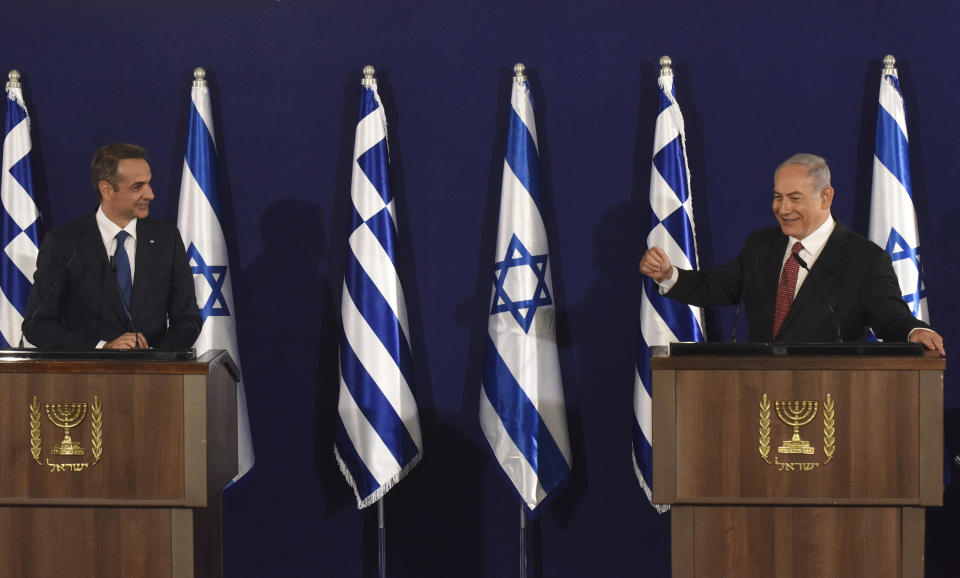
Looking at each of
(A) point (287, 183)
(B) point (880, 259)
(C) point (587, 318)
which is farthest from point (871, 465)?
(A) point (287, 183)

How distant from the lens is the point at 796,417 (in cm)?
293

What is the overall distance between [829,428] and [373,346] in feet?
7.01


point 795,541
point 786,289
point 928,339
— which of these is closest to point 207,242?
point 786,289

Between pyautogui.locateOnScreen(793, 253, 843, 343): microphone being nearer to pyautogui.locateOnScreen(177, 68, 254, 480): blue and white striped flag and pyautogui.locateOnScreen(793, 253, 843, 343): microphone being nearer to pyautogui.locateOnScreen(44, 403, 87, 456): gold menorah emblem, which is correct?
pyautogui.locateOnScreen(44, 403, 87, 456): gold menorah emblem

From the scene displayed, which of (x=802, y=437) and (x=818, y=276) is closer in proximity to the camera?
(x=802, y=437)

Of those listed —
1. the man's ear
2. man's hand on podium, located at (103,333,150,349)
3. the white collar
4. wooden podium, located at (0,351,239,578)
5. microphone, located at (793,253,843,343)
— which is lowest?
wooden podium, located at (0,351,239,578)

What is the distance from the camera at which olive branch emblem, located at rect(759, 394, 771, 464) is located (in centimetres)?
293

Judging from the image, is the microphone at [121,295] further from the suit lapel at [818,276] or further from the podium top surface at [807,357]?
the suit lapel at [818,276]

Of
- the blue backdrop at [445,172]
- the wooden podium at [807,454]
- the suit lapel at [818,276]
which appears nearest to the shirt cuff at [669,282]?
the suit lapel at [818,276]

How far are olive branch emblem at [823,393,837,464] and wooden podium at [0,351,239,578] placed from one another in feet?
5.47

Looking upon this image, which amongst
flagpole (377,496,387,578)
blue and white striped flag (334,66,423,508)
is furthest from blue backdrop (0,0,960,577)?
blue and white striped flag (334,66,423,508)

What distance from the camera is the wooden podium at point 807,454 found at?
9.59ft

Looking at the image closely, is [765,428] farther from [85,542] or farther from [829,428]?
[85,542]

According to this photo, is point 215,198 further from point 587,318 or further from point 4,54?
point 587,318
